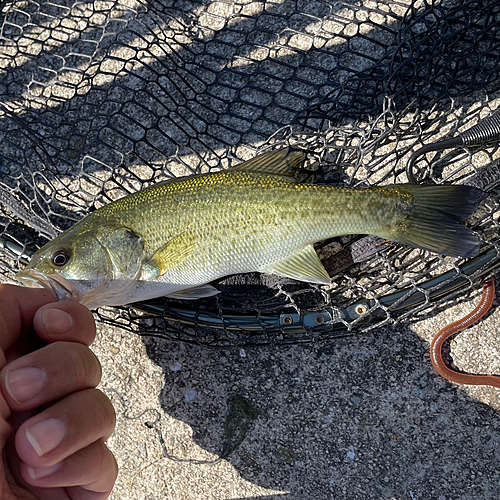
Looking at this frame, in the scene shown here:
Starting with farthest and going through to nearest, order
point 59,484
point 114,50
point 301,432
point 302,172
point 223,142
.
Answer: point 114,50
point 223,142
point 301,432
point 302,172
point 59,484

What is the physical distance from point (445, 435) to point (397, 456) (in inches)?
10.0

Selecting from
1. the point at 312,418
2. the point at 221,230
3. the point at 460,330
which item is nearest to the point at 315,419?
the point at 312,418

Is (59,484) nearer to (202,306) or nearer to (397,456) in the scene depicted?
(202,306)

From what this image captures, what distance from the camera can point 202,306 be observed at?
2.19 meters

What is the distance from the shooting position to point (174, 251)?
1.89 m

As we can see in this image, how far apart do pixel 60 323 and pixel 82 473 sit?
439 mm

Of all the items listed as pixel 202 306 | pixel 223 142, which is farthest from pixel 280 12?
pixel 202 306

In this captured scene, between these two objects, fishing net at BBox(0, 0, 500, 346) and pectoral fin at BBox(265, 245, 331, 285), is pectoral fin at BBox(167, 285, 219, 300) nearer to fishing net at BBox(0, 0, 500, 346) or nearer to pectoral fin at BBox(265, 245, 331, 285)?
fishing net at BBox(0, 0, 500, 346)

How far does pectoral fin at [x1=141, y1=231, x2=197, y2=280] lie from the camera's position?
1889mm

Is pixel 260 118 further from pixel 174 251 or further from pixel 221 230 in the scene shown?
pixel 174 251

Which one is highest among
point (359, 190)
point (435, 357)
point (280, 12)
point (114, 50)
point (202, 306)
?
point (280, 12)

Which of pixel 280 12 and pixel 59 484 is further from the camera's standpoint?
pixel 280 12

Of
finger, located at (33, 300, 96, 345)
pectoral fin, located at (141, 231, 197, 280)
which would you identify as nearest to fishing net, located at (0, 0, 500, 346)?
pectoral fin, located at (141, 231, 197, 280)

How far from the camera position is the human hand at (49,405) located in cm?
122
